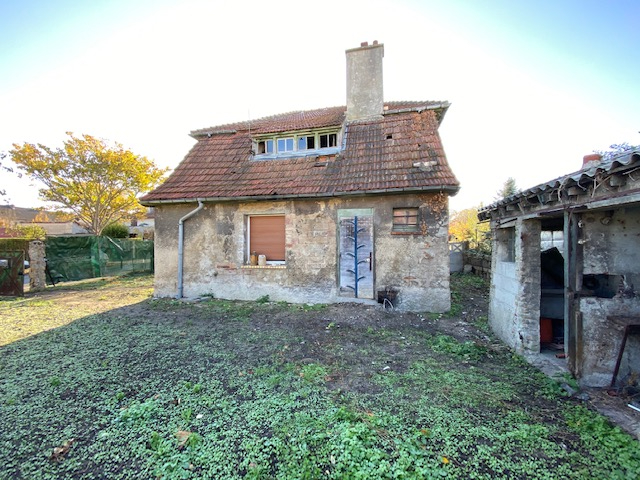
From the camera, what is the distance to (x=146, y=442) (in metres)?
2.67

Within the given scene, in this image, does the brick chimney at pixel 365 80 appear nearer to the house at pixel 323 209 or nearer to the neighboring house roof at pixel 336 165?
the house at pixel 323 209

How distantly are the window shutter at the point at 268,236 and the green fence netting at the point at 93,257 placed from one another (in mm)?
9403

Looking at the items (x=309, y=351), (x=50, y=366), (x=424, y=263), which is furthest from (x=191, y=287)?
(x=424, y=263)

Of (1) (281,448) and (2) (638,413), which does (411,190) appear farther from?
(1) (281,448)

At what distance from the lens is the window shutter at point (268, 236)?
847cm

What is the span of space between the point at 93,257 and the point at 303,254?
11.3 meters

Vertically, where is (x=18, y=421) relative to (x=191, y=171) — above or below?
below

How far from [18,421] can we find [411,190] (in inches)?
296

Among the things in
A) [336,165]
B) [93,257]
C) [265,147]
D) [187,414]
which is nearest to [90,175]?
[93,257]

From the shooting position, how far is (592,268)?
3932 mm

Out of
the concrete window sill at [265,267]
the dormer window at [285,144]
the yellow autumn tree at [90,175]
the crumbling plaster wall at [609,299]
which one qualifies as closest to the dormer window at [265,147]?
the dormer window at [285,144]

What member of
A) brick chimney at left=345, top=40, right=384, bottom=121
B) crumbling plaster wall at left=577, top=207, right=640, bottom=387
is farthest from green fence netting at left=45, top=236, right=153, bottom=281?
crumbling plaster wall at left=577, top=207, right=640, bottom=387

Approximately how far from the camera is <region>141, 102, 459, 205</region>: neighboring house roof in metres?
7.57

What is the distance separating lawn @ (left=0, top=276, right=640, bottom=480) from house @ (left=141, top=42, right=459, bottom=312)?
2.04 metres
